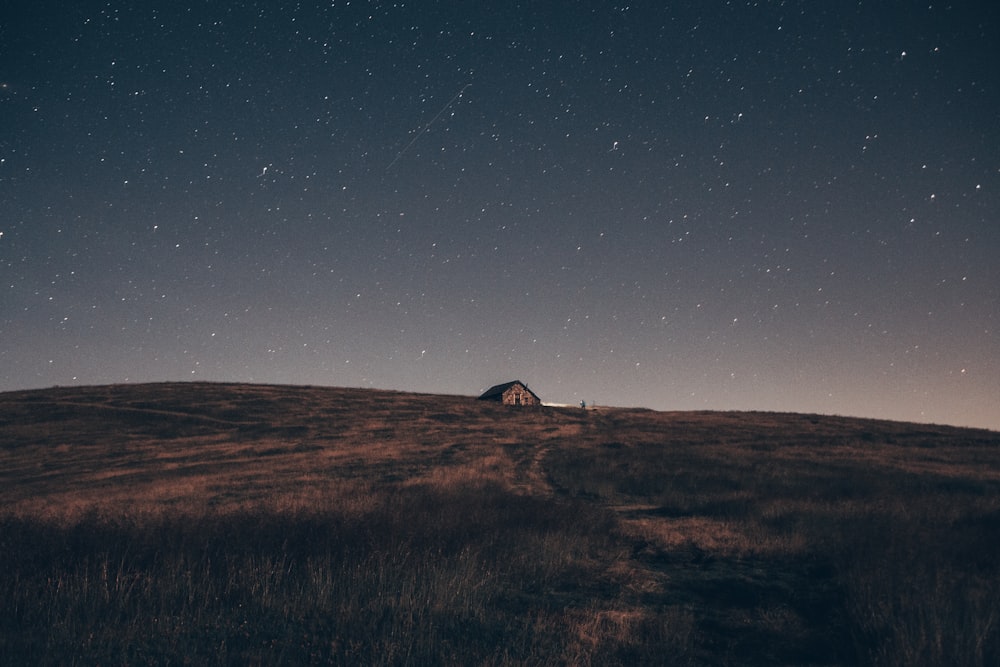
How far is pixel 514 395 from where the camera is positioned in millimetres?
68750

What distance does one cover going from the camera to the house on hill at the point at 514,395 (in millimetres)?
68188

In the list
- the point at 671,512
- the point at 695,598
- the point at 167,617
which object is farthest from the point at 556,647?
the point at 671,512

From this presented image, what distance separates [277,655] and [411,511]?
5524 millimetres

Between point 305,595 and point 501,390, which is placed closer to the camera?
point 305,595

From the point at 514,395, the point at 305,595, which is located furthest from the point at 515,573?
the point at 514,395

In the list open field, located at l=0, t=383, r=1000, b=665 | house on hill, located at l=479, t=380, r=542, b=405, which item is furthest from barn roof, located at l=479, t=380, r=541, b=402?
open field, located at l=0, t=383, r=1000, b=665

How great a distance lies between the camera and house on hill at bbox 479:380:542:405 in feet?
224

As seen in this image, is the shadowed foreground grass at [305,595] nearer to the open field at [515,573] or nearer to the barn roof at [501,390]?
the open field at [515,573]

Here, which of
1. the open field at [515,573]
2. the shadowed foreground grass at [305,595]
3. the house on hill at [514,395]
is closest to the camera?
the shadowed foreground grass at [305,595]

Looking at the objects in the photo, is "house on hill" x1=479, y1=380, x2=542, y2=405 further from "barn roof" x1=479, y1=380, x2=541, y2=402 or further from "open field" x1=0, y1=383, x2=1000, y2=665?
"open field" x1=0, y1=383, x2=1000, y2=665

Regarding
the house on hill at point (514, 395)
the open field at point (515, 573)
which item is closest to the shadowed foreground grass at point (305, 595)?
the open field at point (515, 573)

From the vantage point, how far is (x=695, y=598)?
23.6 feet

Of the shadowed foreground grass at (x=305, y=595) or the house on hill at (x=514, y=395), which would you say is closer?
the shadowed foreground grass at (x=305, y=595)

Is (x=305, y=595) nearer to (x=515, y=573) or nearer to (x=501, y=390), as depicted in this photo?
(x=515, y=573)
